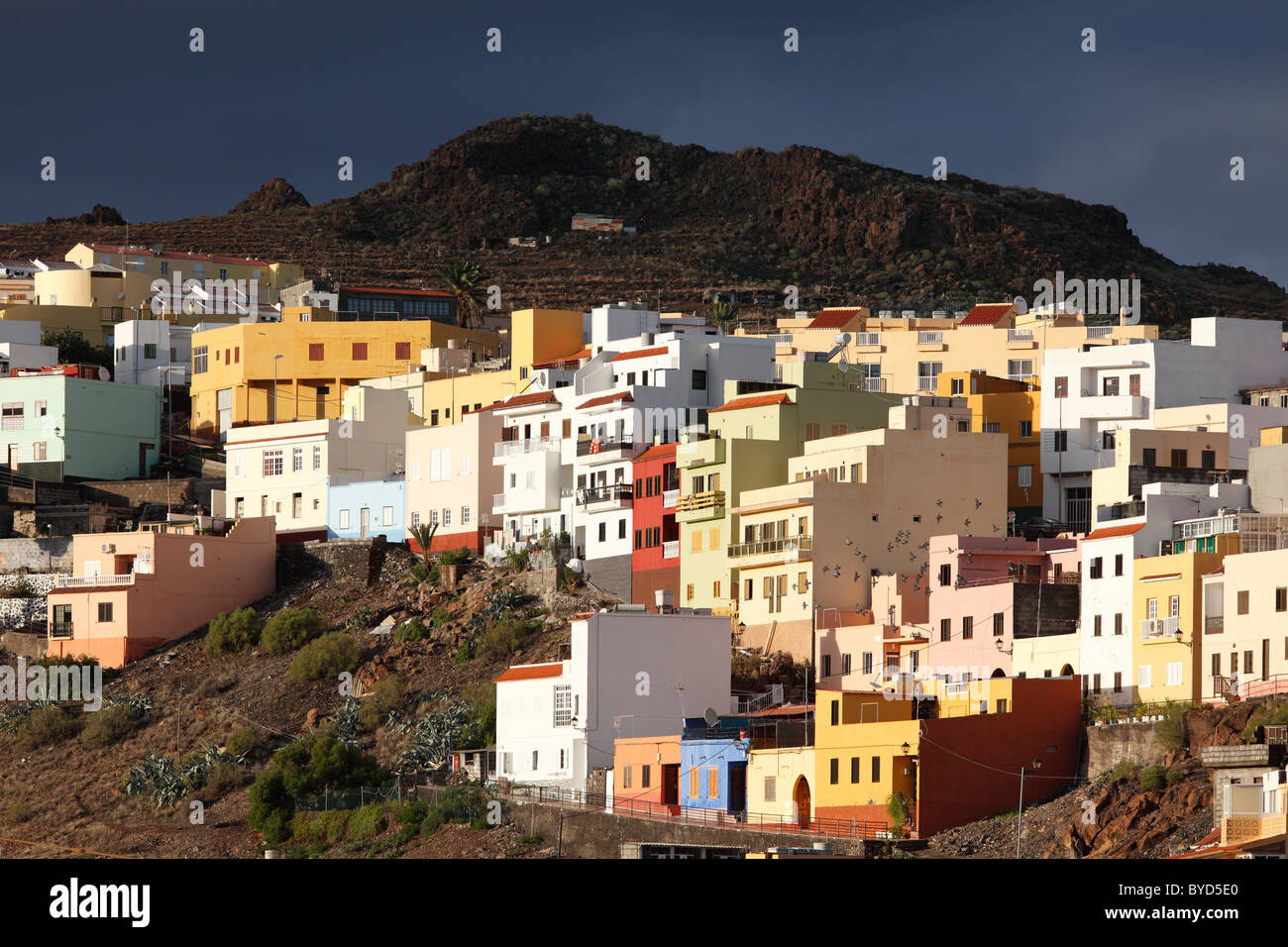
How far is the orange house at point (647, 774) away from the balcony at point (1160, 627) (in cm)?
1241

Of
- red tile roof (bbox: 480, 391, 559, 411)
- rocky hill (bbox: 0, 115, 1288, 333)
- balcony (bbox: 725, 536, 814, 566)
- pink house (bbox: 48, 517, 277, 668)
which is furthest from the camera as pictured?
rocky hill (bbox: 0, 115, 1288, 333)

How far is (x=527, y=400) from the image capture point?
284 ft

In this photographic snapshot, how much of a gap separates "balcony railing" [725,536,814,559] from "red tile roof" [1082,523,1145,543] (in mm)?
11152

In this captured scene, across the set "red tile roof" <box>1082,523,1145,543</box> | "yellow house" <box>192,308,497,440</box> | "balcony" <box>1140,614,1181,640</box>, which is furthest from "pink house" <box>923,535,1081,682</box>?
"yellow house" <box>192,308,497,440</box>

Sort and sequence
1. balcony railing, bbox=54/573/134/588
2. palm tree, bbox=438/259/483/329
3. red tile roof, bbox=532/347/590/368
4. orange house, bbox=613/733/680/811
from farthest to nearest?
palm tree, bbox=438/259/483/329 → red tile roof, bbox=532/347/590/368 → balcony railing, bbox=54/573/134/588 → orange house, bbox=613/733/680/811

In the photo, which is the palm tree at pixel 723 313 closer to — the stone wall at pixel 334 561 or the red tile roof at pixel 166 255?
the red tile roof at pixel 166 255

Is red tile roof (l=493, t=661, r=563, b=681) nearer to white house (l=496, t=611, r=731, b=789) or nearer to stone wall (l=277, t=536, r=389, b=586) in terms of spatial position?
white house (l=496, t=611, r=731, b=789)

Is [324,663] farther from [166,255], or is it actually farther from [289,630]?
[166,255]

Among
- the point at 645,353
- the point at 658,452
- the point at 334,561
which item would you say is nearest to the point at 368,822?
the point at 658,452

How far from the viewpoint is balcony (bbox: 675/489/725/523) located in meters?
74.8

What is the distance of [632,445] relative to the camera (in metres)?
80.4

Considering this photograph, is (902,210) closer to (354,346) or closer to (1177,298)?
(1177,298)

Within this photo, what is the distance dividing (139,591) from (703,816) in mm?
34576

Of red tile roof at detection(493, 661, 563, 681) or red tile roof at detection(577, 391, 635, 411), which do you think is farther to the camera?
red tile roof at detection(577, 391, 635, 411)
